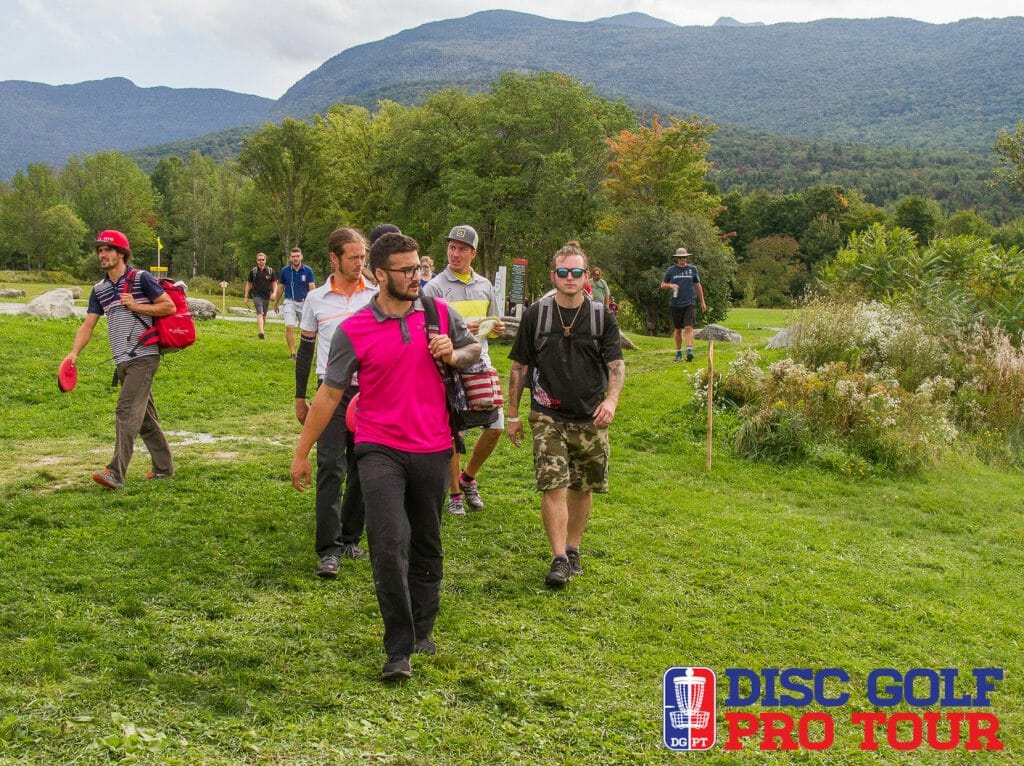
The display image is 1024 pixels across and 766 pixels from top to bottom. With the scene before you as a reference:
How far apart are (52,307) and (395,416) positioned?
15.6m

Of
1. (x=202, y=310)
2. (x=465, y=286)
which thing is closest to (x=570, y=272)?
(x=465, y=286)

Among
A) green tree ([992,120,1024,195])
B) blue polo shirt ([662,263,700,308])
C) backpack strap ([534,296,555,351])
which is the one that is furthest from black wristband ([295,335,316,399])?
green tree ([992,120,1024,195])

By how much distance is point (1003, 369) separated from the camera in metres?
11.6

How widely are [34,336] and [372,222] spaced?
113 ft

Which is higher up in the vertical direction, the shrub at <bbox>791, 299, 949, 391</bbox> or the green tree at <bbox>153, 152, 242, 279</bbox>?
the green tree at <bbox>153, 152, 242, 279</bbox>

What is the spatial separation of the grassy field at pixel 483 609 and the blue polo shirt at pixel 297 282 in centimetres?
533

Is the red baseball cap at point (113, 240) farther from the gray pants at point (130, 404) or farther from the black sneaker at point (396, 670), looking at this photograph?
the black sneaker at point (396, 670)

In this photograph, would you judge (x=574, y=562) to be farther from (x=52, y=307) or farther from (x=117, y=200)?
(x=117, y=200)

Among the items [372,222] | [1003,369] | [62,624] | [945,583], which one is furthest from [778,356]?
[372,222]

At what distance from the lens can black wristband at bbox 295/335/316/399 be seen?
5.41 meters

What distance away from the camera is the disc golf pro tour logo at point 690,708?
3.72m

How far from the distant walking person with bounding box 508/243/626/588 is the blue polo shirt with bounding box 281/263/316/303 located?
947 cm

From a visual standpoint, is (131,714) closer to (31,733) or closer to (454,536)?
(31,733)

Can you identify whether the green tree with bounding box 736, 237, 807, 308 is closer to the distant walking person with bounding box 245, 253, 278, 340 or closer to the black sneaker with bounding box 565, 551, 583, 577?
the distant walking person with bounding box 245, 253, 278, 340
